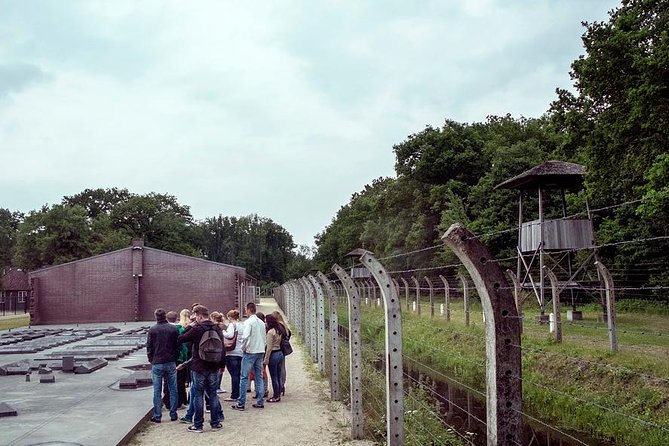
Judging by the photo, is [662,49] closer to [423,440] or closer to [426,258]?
[423,440]

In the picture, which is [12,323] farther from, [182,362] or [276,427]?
[276,427]

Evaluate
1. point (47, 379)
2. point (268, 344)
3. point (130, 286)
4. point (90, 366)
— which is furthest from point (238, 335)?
point (130, 286)

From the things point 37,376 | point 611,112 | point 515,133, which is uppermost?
point 515,133

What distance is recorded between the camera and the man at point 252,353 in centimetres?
1028

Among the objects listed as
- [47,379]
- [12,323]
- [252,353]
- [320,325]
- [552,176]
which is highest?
[552,176]

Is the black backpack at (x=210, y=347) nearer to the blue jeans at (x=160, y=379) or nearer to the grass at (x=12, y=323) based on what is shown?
the blue jeans at (x=160, y=379)

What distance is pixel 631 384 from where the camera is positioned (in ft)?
36.9

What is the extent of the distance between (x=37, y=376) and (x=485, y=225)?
2754cm

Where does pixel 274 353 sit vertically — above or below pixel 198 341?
below

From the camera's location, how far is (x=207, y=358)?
8.59 m

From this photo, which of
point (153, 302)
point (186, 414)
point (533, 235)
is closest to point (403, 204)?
point (153, 302)

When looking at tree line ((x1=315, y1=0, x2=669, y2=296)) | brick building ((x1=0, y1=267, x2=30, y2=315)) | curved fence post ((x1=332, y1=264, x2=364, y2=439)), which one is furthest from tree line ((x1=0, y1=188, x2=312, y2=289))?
curved fence post ((x1=332, y1=264, x2=364, y2=439))

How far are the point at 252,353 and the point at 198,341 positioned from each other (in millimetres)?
1688

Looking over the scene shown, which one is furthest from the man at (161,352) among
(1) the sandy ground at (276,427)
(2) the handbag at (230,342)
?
(2) the handbag at (230,342)
